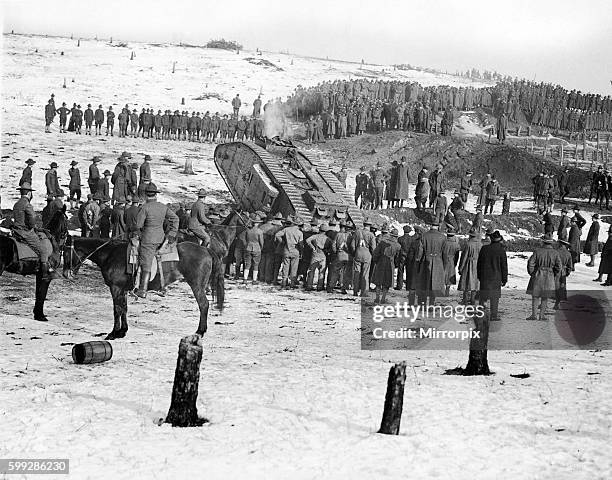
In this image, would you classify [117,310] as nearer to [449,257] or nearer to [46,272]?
[46,272]

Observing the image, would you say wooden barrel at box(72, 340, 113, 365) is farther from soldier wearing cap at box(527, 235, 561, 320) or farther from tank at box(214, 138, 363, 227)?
tank at box(214, 138, 363, 227)

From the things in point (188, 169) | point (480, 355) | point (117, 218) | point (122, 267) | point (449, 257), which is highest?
point (188, 169)

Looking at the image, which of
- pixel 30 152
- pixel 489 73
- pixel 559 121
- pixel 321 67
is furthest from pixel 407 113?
pixel 489 73

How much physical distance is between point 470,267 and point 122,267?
7.26 metres

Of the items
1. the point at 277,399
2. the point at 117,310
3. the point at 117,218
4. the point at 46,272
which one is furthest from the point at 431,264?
the point at 117,218

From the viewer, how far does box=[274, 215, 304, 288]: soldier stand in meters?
18.4

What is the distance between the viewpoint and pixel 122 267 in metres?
12.8

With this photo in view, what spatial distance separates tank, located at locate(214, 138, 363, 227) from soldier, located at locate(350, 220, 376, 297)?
2877mm

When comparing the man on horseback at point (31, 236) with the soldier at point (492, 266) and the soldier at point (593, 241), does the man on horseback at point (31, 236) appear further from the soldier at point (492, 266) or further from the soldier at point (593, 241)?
the soldier at point (593, 241)

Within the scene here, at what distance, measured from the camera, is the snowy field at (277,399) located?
787cm

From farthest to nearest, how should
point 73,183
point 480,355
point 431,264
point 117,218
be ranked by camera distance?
point 73,183, point 117,218, point 431,264, point 480,355

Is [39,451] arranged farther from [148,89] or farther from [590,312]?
[148,89]

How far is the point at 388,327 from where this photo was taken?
14719mm

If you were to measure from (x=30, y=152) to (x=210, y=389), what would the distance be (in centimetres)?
2337
